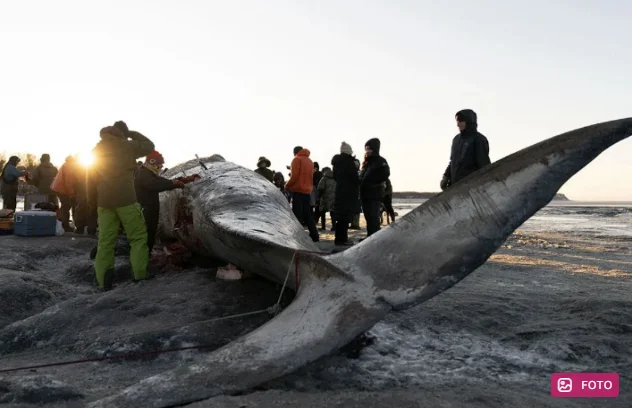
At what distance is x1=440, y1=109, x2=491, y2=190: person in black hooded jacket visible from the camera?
20.9ft

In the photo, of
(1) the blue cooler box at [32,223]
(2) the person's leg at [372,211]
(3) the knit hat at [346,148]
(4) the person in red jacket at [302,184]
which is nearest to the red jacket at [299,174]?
(4) the person in red jacket at [302,184]

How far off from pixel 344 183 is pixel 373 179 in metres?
0.96

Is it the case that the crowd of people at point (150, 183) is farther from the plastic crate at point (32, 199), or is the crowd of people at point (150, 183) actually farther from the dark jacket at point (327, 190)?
the dark jacket at point (327, 190)

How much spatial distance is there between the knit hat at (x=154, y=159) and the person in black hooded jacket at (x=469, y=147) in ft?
12.9

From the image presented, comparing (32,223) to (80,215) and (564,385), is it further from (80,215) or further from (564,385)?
(564,385)

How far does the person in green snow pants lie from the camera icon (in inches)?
178

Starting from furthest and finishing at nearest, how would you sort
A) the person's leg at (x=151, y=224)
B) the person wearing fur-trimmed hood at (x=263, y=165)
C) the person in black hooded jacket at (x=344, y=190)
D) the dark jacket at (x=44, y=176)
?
1. the dark jacket at (x=44, y=176)
2. the person wearing fur-trimmed hood at (x=263, y=165)
3. the person in black hooded jacket at (x=344, y=190)
4. the person's leg at (x=151, y=224)

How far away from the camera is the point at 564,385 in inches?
114

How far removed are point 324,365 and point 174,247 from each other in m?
3.71

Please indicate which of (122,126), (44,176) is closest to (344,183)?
(122,126)

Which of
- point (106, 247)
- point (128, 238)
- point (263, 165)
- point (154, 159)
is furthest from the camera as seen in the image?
point (263, 165)

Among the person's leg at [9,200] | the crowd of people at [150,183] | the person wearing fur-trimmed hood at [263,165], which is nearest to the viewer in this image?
the crowd of people at [150,183]

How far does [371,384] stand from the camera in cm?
289

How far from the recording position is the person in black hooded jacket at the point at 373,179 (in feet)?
29.3
